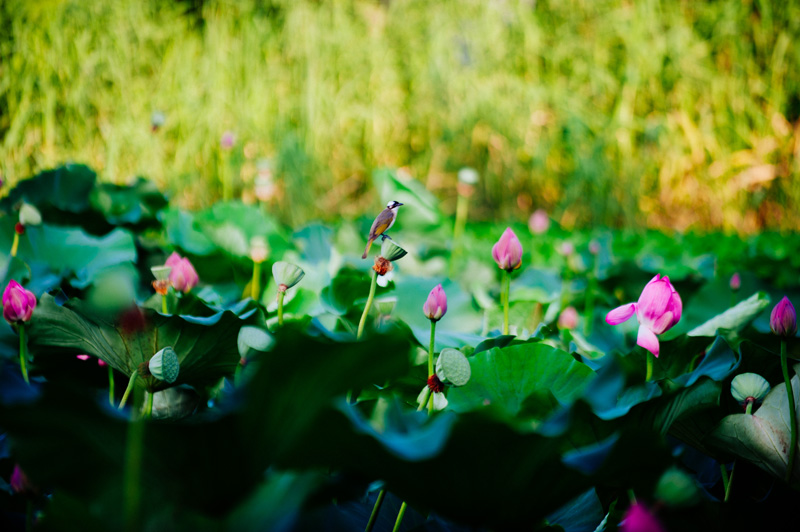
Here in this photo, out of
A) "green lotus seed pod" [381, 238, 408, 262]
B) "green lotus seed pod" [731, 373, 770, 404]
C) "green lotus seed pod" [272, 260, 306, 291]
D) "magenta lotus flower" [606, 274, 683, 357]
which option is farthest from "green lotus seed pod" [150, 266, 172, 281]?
"green lotus seed pod" [731, 373, 770, 404]

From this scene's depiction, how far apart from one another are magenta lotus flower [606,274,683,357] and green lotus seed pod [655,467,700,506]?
234 mm

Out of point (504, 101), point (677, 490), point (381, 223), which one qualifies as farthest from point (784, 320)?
point (504, 101)

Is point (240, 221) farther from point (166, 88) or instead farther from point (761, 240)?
point (761, 240)

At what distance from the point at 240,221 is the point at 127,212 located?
0.27 m

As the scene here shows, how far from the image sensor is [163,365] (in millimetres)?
464

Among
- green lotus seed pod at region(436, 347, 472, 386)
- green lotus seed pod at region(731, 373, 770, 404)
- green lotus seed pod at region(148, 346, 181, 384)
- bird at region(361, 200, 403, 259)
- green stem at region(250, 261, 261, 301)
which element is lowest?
green stem at region(250, 261, 261, 301)

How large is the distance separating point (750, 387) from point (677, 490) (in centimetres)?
21

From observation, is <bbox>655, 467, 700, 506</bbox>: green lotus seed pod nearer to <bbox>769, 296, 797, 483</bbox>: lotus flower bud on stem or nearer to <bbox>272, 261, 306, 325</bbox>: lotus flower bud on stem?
<bbox>769, 296, 797, 483</bbox>: lotus flower bud on stem

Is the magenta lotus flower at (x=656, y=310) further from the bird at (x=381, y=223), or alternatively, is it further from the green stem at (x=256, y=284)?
the green stem at (x=256, y=284)

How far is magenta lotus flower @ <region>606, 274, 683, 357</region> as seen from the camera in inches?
21.7

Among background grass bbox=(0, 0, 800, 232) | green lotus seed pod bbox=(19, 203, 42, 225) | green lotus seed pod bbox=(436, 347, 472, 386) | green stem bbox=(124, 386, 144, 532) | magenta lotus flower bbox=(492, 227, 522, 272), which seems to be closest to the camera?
green stem bbox=(124, 386, 144, 532)

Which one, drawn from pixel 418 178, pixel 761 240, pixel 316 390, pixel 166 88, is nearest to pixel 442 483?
pixel 316 390

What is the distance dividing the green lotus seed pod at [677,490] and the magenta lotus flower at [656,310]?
0.23 m

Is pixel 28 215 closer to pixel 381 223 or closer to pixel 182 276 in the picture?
pixel 182 276
